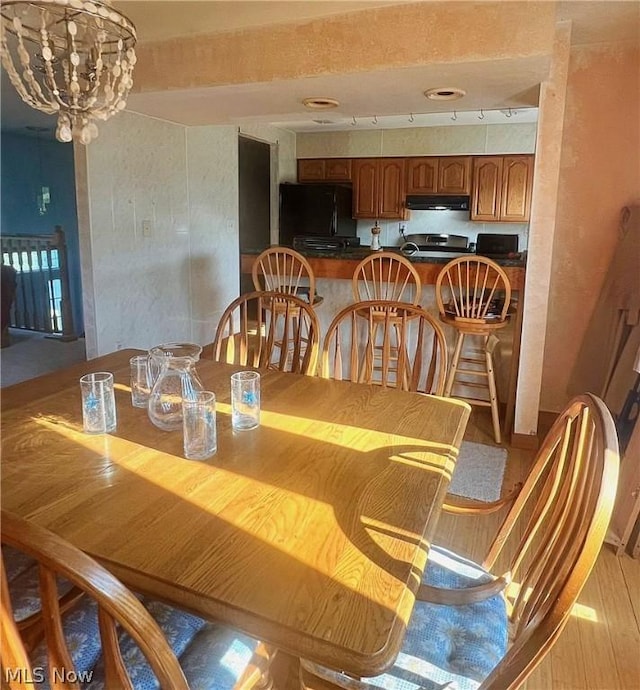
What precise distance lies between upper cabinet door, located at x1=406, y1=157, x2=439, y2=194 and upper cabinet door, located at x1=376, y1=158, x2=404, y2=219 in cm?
10

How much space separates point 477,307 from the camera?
301 centimetres

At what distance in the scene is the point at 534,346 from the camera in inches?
114

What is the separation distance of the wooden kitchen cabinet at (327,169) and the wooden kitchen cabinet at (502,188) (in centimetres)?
146

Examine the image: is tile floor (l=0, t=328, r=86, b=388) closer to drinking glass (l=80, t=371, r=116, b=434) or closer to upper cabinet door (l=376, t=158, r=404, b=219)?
drinking glass (l=80, t=371, r=116, b=434)

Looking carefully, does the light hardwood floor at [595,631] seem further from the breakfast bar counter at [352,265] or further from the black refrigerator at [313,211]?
the black refrigerator at [313,211]

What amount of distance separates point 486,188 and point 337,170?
1.72 meters

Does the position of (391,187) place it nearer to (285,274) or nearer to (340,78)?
(285,274)

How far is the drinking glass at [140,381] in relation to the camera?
1.50 m

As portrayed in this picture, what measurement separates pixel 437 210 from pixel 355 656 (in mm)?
5966

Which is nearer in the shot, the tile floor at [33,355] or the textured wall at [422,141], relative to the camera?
the tile floor at [33,355]

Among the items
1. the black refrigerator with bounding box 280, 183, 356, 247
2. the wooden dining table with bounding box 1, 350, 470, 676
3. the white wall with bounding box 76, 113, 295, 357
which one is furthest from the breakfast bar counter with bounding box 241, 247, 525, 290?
the black refrigerator with bounding box 280, 183, 356, 247

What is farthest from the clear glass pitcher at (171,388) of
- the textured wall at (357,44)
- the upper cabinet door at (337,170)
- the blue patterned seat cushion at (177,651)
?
the upper cabinet door at (337,170)

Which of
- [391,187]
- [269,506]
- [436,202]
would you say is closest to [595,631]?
[269,506]

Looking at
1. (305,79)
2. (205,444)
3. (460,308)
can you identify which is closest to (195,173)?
(305,79)
